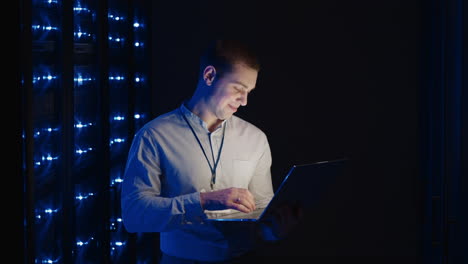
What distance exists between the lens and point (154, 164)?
231cm

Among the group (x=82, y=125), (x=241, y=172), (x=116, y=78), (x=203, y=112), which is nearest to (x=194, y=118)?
(x=203, y=112)

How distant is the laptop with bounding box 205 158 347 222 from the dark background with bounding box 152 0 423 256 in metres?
1.76

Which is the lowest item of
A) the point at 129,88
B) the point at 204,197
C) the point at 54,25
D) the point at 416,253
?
the point at 416,253

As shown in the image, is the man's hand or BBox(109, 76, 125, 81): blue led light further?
BBox(109, 76, 125, 81): blue led light

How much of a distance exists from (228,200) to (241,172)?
347mm

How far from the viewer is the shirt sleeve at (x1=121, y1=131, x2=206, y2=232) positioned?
219cm

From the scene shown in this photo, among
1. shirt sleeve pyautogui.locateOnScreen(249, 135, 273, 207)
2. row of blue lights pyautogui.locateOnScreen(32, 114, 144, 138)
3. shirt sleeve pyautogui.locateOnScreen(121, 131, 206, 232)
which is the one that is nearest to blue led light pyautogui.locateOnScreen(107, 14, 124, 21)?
row of blue lights pyautogui.locateOnScreen(32, 114, 144, 138)

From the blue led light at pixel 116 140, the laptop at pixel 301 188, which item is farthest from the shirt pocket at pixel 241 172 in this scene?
the blue led light at pixel 116 140

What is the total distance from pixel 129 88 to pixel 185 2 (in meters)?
0.89

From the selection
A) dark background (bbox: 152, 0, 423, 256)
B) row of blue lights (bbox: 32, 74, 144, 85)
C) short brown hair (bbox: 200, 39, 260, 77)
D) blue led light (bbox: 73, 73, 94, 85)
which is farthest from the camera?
dark background (bbox: 152, 0, 423, 256)

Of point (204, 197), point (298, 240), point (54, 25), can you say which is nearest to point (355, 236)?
point (298, 240)

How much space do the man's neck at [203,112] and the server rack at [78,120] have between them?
50 centimetres

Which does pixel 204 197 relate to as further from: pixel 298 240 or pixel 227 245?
pixel 298 240

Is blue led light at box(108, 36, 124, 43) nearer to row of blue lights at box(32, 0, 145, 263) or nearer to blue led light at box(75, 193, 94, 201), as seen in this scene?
row of blue lights at box(32, 0, 145, 263)
